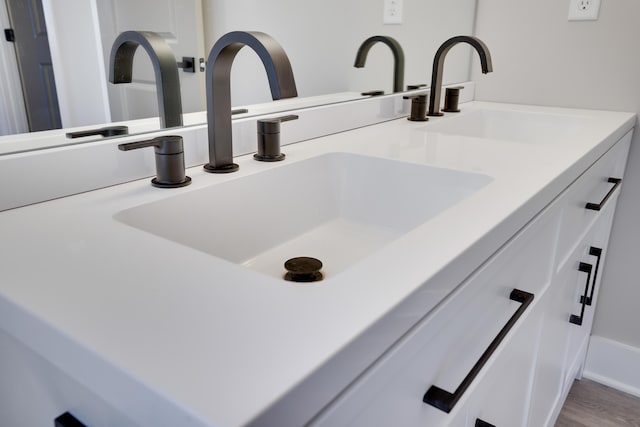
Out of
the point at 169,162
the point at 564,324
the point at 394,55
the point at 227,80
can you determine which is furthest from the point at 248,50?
the point at 564,324

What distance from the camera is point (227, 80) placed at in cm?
81

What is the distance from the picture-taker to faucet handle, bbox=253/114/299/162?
0.89 metres

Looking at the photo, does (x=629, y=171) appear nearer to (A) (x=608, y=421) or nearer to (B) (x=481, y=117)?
(B) (x=481, y=117)

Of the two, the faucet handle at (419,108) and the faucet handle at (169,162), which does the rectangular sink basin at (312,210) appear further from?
the faucet handle at (419,108)

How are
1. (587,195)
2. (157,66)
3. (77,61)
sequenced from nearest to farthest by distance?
1. (77,61)
2. (157,66)
3. (587,195)

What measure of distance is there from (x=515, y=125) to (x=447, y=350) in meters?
1.19

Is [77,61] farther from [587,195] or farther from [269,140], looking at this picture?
[587,195]

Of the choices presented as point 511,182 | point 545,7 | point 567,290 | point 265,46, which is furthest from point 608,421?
point 265,46

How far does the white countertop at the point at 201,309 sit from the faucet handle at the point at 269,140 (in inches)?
10.9

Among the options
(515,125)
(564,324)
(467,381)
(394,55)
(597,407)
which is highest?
(394,55)

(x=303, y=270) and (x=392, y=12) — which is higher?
(x=392, y=12)

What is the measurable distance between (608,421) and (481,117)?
1.03 meters

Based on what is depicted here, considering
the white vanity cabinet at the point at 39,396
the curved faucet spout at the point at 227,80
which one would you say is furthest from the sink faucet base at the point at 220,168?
the white vanity cabinet at the point at 39,396

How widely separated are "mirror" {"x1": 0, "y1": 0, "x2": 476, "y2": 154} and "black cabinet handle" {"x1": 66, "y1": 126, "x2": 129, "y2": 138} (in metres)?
0.01
